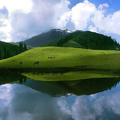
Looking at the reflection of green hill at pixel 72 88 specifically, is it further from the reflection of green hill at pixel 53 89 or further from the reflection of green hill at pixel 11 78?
the reflection of green hill at pixel 11 78

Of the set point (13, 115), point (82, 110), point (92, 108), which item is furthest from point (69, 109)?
point (13, 115)

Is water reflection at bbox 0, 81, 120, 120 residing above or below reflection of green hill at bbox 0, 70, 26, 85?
above

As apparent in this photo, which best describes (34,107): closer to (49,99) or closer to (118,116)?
(49,99)

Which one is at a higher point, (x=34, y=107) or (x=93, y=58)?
(x=93, y=58)

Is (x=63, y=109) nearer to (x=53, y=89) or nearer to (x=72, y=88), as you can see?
(x=53, y=89)

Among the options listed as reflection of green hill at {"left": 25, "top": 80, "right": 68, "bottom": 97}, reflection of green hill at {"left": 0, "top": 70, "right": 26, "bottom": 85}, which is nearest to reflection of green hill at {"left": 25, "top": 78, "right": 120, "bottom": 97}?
reflection of green hill at {"left": 25, "top": 80, "right": 68, "bottom": 97}

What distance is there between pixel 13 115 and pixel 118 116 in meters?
11.6

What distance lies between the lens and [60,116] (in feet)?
43.4

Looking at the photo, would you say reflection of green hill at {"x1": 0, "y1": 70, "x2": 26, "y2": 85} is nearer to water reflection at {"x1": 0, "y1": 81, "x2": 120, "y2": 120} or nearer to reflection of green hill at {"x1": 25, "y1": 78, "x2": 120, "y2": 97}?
reflection of green hill at {"x1": 25, "y1": 78, "x2": 120, "y2": 97}

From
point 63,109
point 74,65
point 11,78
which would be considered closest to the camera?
point 63,109

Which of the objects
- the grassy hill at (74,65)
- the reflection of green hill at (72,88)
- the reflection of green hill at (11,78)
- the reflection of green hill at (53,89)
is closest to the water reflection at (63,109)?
the reflection of green hill at (53,89)

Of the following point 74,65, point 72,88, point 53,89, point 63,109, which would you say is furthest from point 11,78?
point 74,65

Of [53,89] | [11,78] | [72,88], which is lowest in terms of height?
[11,78]

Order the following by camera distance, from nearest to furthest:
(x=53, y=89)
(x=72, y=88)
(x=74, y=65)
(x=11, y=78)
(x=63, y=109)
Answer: (x=63, y=109)
(x=53, y=89)
(x=72, y=88)
(x=11, y=78)
(x=74, y=65)
